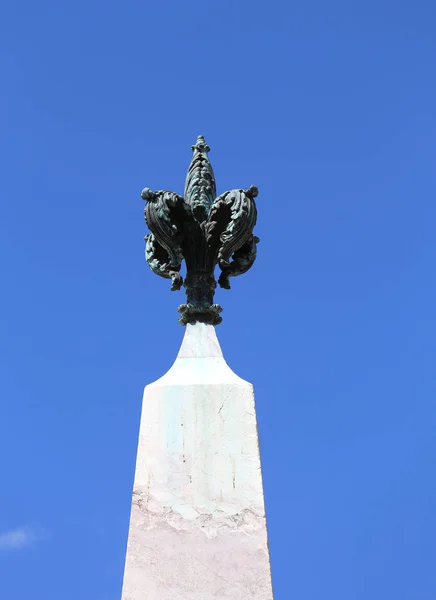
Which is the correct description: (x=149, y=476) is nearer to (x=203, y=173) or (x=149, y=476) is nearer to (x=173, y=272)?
(x=173, y=272)

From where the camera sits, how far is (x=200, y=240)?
7.02 metres

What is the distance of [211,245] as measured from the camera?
702 cm

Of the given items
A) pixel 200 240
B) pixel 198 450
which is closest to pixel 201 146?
pixel 200 240

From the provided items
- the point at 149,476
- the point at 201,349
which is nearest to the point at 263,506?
the point at 149,476

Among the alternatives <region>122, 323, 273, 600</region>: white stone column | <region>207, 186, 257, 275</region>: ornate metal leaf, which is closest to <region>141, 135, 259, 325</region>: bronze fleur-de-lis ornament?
<region>207, 186, 257, 275</region>: ornate metal leaf

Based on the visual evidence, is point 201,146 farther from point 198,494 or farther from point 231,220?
point 198,494

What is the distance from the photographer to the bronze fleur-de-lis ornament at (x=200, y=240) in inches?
268

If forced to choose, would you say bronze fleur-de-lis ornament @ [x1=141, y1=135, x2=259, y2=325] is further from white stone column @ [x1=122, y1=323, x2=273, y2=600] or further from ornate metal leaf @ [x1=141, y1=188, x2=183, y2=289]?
white stone column @ [x1=122, y1=323, x2=273, y2=600]

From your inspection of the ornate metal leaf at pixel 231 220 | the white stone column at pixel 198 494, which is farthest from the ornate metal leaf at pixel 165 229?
the white stone column at pixel 198 494

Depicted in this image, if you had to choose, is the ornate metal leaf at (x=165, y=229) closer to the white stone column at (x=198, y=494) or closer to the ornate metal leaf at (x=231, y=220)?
the ornate metal leaf at (x=231, y=220)

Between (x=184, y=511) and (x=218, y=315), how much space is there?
182 cm

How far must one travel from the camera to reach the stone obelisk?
5.56 m

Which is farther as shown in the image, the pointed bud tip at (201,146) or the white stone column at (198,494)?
the pointed bud tip at (201,146)

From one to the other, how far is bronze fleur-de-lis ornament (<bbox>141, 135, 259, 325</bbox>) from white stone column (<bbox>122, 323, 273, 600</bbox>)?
67cm
